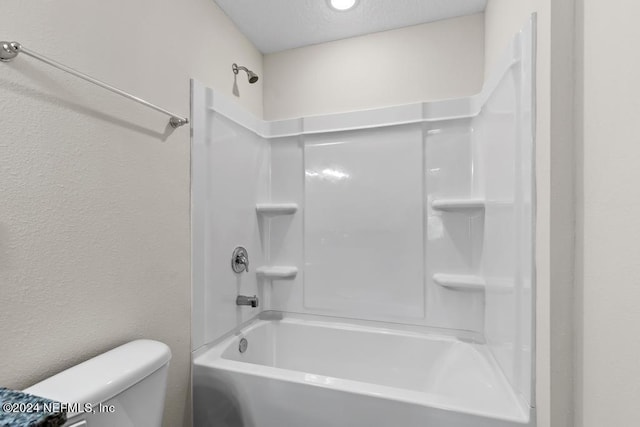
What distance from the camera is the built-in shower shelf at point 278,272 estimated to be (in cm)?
186

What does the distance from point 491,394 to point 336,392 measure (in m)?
0.59

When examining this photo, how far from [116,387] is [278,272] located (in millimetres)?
1124

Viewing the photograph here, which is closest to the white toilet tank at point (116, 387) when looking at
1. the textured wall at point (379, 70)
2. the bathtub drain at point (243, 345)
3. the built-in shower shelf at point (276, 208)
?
the bathtub drain at point (243, 345)

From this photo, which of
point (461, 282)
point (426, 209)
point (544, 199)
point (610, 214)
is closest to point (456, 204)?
point (426, 209)

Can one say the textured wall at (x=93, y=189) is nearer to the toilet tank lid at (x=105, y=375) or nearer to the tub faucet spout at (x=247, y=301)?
the toilet tank lid at (x=105, y=375)

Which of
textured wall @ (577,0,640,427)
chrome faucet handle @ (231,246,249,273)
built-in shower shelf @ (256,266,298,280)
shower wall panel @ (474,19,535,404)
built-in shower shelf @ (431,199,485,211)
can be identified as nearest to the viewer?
textured wall @ (577,0,640,427)

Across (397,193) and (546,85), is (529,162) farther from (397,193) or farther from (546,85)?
(397,193)

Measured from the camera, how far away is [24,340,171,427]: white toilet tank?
0.69 m

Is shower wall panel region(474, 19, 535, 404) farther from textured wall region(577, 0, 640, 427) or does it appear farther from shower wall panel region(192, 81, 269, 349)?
shower wall panel region(192, 81, 269, 349)

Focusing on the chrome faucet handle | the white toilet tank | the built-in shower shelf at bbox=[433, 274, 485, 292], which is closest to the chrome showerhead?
the chrome faucet handle

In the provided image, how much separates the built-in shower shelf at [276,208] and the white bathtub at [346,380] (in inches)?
27.5

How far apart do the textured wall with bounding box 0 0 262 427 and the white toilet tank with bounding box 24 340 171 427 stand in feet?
0.28

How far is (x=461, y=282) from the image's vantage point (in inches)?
61.1

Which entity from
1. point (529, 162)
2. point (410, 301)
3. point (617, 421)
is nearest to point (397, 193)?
point (410, 301)
